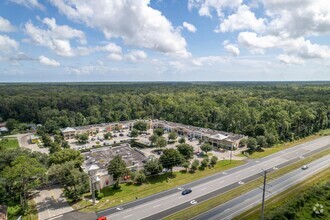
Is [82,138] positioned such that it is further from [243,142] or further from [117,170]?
[243,142]

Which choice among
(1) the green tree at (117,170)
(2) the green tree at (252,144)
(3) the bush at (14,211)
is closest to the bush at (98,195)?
(1) the green tree at (117,170)

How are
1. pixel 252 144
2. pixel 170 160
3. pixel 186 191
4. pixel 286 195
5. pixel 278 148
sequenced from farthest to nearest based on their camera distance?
pixel 278 148, pixel 252 144, pixel 170 160, pixel 186 191, pixel 286 195

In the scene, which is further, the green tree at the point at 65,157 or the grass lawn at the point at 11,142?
the grass lawn at the point at 11,142

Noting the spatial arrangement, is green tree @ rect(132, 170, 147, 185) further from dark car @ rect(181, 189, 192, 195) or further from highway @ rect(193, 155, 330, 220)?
highway @ rect(193, 155, 330, 220)

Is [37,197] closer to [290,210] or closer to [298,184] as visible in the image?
[290,210]

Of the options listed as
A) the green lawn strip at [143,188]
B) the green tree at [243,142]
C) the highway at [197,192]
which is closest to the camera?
the highway at [197,192]

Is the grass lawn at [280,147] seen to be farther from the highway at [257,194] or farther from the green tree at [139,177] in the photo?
the green tree at [139,177]

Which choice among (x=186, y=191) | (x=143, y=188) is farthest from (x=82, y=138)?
(x=186, y=191)
